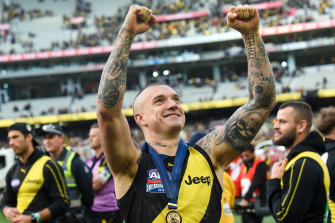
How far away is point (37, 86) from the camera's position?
42.1 m

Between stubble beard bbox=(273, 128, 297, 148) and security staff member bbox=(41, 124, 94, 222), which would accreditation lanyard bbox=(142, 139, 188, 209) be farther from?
security staff member bbox=(41, 124, 94, 222)

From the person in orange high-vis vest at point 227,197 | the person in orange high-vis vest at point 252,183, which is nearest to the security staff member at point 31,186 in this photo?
the person in orange high-vis vest at point 227,197

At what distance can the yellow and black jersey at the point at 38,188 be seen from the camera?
4.12 metres

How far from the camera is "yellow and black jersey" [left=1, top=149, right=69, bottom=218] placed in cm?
412

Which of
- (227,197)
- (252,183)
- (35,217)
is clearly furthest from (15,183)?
(252,183)

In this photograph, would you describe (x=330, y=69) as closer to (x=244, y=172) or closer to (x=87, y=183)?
(x=244, y=172)

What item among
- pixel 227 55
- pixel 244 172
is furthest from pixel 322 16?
pixel 244 172

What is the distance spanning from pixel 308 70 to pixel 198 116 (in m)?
11.2

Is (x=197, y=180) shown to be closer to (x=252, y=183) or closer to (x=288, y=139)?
(x=288, y=139)

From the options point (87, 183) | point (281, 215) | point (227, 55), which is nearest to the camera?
point (281, 215)

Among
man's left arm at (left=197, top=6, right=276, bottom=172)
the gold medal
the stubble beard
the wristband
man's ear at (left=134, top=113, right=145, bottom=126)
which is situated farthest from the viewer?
the wristband

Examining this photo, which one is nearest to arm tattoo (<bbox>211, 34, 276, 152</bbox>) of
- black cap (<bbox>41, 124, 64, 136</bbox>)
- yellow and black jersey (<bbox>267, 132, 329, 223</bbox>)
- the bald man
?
the bald man

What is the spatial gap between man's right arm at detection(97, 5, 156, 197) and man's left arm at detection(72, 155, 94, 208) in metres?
2.79

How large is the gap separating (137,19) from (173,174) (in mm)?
885
